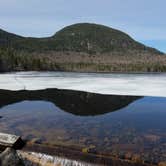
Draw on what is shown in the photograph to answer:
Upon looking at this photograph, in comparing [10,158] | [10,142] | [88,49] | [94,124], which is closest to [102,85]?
[94,124]

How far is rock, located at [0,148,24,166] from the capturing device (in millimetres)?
5016

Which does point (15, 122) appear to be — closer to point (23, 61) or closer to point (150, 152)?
point (150, 152)

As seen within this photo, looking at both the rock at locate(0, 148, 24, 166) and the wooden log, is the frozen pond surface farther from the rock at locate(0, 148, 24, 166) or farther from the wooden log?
the rock at locate(0, 148, 24, 166)

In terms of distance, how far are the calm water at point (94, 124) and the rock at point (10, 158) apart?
1.03 meters

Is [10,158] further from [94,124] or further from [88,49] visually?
[88,49]

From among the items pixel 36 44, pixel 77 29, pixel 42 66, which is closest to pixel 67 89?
pixel 42 66

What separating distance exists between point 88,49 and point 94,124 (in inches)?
5710

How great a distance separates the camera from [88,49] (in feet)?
496

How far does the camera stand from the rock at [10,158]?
5.02 meters

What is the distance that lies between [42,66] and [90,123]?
6279cm

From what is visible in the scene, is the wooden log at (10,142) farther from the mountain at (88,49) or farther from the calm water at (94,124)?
the mountain at (88,49)

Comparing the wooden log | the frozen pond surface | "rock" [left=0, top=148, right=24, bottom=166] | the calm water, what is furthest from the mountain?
"rock" [left=0, top=148, right=24, bottom=166]

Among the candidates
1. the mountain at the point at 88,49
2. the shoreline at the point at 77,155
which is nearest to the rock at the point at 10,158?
the shoreline at the point at 77,155

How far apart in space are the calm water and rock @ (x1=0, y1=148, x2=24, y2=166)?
1.03 m
